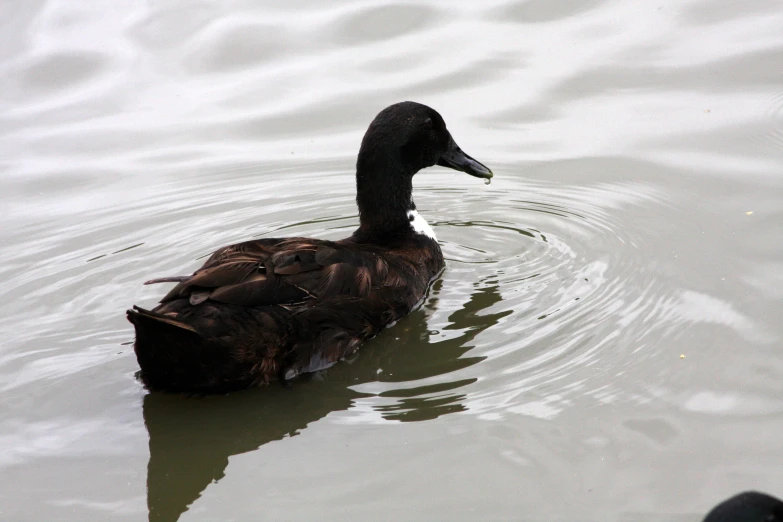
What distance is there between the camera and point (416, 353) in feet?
19.9

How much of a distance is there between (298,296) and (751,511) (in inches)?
121

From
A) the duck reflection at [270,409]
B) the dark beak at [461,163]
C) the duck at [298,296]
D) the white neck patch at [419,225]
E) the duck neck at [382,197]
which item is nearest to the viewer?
the duck reflection at [270,409]

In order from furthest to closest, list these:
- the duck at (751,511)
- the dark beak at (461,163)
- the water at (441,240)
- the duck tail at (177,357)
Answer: the dark beak at (461,163) < the duck tail at (177,357) < the water at (441,240) < the duck at (751,511)

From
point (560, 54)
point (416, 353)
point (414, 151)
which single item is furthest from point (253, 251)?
point (560, 54)

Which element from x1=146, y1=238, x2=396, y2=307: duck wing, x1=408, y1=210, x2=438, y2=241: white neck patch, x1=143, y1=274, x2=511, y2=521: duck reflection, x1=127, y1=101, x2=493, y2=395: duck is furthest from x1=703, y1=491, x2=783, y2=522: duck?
x1=408, y1=210, x2=438, y2=241: white neck patch

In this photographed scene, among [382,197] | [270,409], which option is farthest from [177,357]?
[382,197]

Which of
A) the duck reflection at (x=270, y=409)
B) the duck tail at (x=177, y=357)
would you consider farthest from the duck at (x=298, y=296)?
the duck reflection at (x=270, y=409)

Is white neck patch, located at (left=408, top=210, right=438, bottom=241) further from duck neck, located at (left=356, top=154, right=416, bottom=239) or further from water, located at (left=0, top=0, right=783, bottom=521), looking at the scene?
water, located at (left=0, top=0, right=783, bottom=521)

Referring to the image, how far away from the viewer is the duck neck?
720 centimetres

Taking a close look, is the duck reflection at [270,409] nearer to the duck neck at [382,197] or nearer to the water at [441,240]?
the water at [441,240]

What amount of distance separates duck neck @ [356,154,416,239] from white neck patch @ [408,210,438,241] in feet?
0.09

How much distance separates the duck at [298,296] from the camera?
17.9 feet

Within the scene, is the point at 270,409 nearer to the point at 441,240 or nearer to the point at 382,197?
the point at 382,197

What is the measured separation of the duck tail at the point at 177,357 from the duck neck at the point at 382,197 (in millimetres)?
2015
